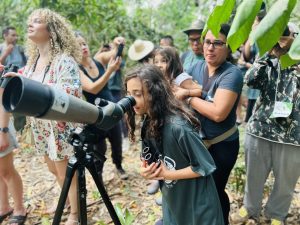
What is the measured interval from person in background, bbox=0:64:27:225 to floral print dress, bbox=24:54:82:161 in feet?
0.69

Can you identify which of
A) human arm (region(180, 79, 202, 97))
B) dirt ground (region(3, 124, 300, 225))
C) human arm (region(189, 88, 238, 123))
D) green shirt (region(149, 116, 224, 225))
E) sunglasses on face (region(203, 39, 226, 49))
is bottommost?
dirt ground (region(3, 124, 300, 225))

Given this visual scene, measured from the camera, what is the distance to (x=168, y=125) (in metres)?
1.68

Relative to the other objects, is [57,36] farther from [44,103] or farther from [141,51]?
[141,51]

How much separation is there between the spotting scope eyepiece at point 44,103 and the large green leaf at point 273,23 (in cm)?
80

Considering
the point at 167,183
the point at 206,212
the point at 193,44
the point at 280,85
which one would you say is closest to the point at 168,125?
the point at 167,183

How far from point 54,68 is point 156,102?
983 millimetres

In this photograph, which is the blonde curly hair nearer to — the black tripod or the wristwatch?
the wristwatch

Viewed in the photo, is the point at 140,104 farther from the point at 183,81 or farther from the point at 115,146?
the point at 115,146

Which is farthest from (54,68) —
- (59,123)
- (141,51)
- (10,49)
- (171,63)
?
(10,49)

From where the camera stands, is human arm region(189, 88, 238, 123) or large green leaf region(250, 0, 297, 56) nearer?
large green leaf region(250, 0, 297, 56)

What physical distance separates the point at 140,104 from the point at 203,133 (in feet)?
1.95

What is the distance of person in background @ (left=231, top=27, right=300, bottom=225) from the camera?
220 centimetres

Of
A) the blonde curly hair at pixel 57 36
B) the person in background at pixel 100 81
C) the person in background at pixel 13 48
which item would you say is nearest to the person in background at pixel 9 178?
the blonde curly hair at pixel 57 36

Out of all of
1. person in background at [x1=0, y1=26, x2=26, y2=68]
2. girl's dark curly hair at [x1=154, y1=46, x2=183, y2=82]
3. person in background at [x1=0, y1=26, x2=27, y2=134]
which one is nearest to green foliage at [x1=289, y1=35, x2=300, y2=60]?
girl's dark curly hair at [x1=154, y1=46, x2=183, y2=82]
